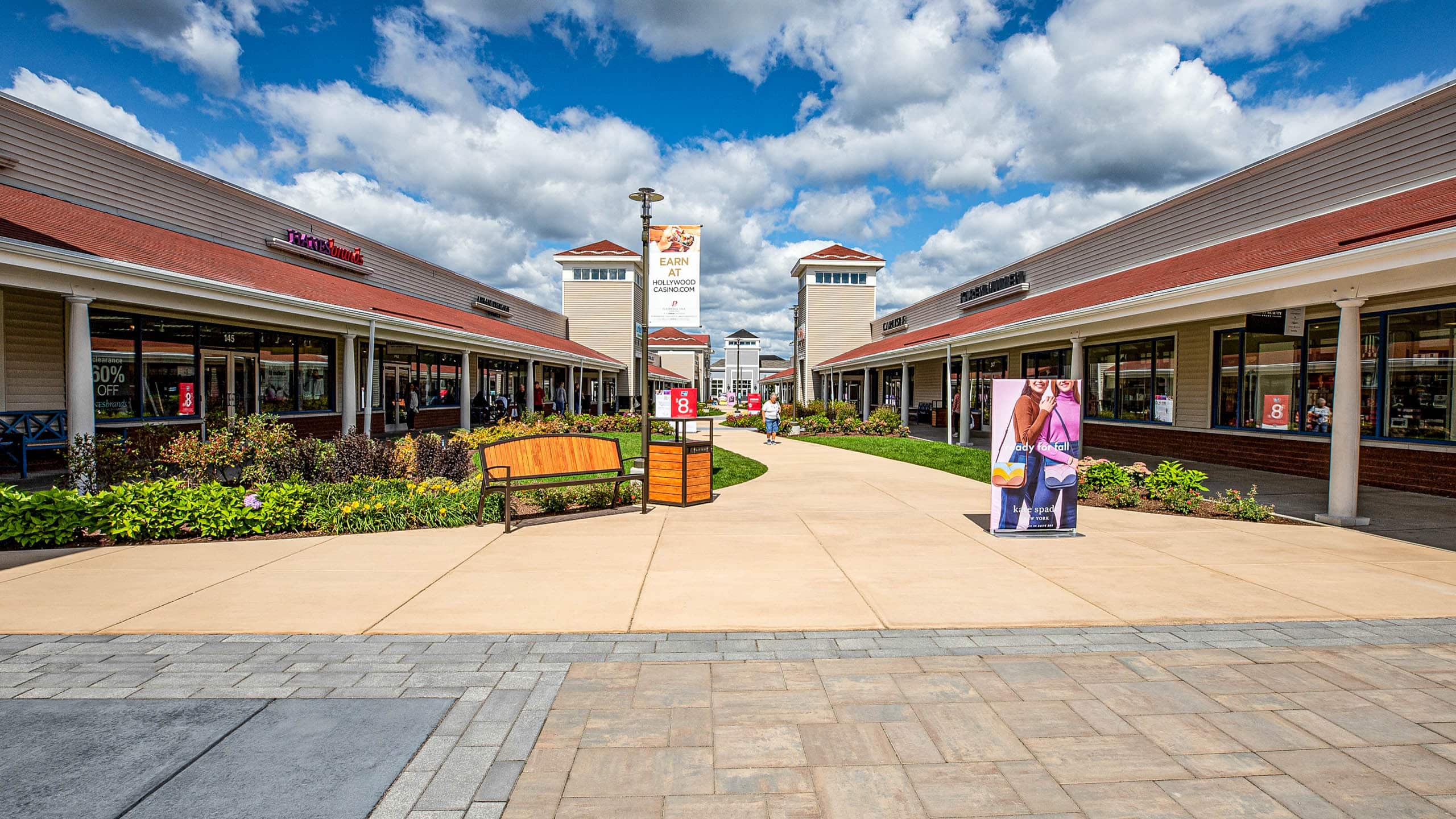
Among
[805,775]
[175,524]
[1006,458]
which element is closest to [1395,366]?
[1006,458]

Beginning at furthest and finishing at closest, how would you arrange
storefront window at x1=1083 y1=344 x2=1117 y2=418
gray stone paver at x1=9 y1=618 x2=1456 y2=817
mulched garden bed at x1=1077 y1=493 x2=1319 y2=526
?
storefront window at x1=1083 y1=344 x2=1117 y2=418 < mulched garden bed at x1=1077 y1=493 x2=1319 y2=526 < gray stone paver at x1=9 y1=618 x2=1456 y2=817

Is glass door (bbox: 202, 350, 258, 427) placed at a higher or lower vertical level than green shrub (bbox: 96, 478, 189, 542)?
higher

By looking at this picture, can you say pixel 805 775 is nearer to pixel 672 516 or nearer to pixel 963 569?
pixel 963 569

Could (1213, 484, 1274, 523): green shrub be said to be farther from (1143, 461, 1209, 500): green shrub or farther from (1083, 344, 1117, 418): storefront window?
(1083, 344, 1117, 418): storefront window

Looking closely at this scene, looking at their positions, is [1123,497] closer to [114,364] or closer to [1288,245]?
[1288,245]

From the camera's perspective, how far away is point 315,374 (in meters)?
17.1

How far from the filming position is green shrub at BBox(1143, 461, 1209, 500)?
356 inches

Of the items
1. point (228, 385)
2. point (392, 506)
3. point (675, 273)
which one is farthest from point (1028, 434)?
point (228, 385)

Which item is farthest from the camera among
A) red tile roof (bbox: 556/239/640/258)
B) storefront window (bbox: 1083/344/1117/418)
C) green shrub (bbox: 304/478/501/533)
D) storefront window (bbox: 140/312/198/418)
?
red tile roof (bbox: 556/239/640/258)

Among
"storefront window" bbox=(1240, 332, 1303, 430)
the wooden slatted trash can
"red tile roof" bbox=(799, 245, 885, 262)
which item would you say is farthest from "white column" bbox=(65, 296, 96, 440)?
"red tile roof" bbox=(799, 245, 885, 262)

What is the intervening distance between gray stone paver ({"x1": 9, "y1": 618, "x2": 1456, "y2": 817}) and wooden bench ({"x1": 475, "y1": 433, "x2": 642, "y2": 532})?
3430mm

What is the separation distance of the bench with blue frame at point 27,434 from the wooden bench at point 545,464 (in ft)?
24.9

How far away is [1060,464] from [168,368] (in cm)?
1590

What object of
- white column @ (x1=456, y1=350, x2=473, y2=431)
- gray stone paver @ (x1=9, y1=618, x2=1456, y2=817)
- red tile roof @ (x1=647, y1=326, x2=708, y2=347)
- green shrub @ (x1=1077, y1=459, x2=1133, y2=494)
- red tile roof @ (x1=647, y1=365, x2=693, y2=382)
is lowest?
gray stone paver @ (x1=9, y1=618, x2=1456, y2=817)
